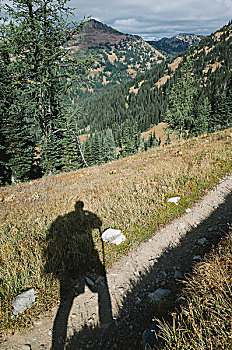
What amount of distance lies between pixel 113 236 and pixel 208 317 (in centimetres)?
317

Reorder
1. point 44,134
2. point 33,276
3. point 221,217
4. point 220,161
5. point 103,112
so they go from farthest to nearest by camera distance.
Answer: point 103,112, point 44,134, point 220,161, point 221,217, point 33,276

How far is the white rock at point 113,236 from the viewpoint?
5195 mm

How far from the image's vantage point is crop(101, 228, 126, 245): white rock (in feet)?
17.0

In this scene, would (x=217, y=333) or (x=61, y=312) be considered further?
(x=61, y=312)

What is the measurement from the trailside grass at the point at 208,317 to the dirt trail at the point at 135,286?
0.52m

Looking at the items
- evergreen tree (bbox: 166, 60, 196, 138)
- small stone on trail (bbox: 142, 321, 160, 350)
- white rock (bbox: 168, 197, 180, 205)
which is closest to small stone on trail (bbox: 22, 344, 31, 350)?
small stone on trail (bbox: 142, 321, 160, 350)

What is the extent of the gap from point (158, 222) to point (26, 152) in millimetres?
25275

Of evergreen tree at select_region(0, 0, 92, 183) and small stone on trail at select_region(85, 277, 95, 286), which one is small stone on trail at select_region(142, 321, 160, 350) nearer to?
small stone on trail at select_region(85, 277, 95, 286)

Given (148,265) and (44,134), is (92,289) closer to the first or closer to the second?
(148,265)

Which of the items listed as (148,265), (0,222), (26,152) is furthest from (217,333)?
(26,152)

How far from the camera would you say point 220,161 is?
934 centimetres

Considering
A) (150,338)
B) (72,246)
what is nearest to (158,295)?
(150,338)

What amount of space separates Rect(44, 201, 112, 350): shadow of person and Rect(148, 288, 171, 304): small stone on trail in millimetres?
860

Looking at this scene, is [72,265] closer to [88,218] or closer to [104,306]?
[104,306]
